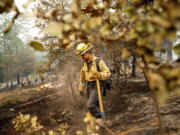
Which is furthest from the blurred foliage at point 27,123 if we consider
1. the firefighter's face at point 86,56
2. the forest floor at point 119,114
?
the forest floor at point 119,114

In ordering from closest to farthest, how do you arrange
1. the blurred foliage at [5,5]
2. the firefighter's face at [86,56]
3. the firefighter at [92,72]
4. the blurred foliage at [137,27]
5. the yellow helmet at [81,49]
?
the blurred foliage at [137,27] < the blurred foliage at [5,5] < the yellow helmet at [81,49] < the firefighter at [92,72] < the firefighter's face at [86,56]

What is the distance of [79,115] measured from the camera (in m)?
9.02

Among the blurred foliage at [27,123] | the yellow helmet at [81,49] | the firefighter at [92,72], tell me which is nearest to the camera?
the blurred foliage at [27,123]

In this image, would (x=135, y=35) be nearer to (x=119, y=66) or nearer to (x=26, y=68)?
(x=119, y=66)

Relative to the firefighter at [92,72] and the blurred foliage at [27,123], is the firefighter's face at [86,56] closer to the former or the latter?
the firefighter at [92,72]

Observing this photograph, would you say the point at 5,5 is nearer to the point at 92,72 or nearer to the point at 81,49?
the point at 81,49

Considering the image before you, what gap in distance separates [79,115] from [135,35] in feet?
27.6

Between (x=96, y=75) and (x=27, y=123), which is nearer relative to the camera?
(x=27, y=123)

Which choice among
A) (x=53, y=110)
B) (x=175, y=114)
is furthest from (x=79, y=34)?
(x=53, y=110)

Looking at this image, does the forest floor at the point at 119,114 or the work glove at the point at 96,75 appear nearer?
the work glove at the point at 96,75

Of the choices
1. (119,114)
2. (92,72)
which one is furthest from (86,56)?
(119,114)

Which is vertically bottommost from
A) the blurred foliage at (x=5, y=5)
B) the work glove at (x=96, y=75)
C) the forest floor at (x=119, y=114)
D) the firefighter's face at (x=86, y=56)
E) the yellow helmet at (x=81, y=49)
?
the forest floor at (x=119, y=114)

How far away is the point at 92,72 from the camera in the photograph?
5387mm

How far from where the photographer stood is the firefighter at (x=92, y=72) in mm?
5098
